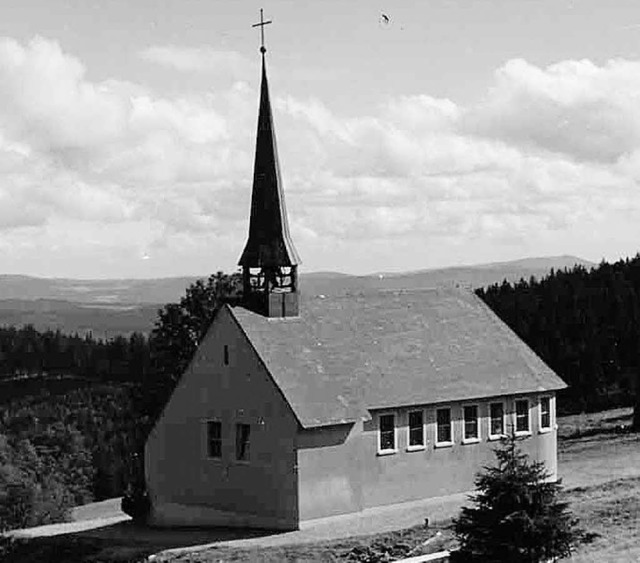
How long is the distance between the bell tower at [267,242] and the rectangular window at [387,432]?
5022mm

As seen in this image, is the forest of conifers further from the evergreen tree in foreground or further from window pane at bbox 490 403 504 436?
the evergreen tree in foreground

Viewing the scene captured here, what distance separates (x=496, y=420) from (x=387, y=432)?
5.00m

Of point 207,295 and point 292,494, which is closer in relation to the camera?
point 292,494

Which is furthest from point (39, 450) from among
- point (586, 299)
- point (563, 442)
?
point (563, 442)

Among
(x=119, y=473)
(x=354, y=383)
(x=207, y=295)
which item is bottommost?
(x=119, y=473)

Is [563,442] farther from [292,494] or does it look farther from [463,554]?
[463,554]

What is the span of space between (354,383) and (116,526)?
11.0 meters

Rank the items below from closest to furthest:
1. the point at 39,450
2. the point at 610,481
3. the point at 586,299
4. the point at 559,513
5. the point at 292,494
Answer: the point at 559,513, the point at 292,494, the point at 610,481, the point at 586,299, the point at 39,450

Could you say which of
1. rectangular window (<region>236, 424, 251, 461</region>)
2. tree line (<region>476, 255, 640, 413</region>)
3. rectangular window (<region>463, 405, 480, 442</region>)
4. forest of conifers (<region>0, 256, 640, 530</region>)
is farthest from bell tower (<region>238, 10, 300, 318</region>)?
tree line (<region>476, 255, 640, 413</region>)

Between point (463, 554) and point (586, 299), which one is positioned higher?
point (586, 299)

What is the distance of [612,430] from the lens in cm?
6612

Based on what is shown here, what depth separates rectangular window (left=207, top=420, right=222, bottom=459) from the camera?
151 ft


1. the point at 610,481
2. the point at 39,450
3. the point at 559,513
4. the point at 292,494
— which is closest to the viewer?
the point at 559,513

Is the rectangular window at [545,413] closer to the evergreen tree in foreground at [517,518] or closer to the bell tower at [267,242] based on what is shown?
the bell tower at [267,242]
